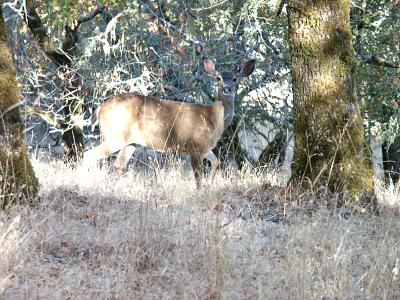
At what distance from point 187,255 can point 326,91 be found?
2956 millimetres

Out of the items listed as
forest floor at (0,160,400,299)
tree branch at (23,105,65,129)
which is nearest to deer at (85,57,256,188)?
tree branch at (23,105,65,129)

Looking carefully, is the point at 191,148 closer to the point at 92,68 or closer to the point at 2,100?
the point at 92,68

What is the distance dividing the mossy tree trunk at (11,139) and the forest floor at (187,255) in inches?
11.0

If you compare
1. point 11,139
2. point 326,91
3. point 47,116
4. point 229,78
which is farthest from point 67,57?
point 11,139

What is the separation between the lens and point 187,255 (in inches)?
196

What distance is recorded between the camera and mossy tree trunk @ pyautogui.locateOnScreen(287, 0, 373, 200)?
284 inches

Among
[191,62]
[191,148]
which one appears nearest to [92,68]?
[191,62]

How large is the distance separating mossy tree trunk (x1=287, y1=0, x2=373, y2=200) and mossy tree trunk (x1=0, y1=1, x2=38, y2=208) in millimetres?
2709

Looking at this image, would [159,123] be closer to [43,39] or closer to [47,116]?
[47,116]

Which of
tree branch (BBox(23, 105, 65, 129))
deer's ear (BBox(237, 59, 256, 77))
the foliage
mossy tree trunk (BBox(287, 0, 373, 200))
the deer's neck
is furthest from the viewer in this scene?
tree branch (BBox(23, 105, 65, 129))

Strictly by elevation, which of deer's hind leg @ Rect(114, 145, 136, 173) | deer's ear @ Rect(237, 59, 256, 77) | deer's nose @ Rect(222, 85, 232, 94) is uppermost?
deer's ear @ Rect(237, 59, 256, 77)

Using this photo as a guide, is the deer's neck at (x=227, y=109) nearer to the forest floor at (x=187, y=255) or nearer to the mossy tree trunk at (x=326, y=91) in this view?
the mossy tree trunk at (x=326, y=91)

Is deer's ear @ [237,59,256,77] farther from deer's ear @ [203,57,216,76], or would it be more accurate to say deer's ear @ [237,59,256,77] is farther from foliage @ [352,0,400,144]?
foliage @ [352,0,400,144]

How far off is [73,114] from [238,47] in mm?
3315
